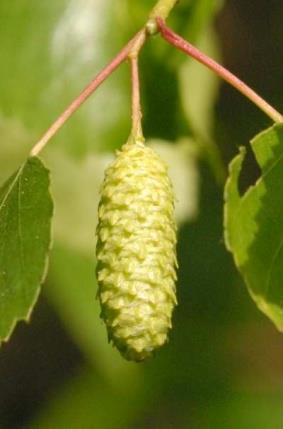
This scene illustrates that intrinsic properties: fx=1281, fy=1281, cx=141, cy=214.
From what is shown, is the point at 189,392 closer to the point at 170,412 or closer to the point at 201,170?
the point at 170,412

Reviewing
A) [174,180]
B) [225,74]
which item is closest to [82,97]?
[225,74]

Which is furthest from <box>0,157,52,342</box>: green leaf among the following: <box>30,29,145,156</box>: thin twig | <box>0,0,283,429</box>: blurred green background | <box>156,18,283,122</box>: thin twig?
<box>0,0,283,429</box>: blurred green background

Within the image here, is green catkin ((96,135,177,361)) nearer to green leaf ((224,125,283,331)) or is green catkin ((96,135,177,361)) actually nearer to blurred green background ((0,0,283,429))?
green leaf ((224,125,283,331))

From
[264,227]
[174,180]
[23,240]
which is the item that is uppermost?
[174,180]

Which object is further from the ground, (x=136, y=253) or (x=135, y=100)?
(x=135, y=100)

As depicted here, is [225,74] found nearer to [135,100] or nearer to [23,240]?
[135,100]
